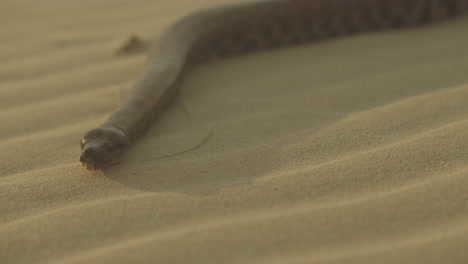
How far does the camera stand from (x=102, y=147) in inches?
89.4

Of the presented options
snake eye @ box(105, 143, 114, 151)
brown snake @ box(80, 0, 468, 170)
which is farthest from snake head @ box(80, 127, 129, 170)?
brown snake @ box(80, 0, 468, 170)

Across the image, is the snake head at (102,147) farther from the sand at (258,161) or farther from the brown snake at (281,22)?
the brown snake at (281,22)

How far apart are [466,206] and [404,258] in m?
0.34

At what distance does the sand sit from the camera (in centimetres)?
174

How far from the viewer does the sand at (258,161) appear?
1743 mm

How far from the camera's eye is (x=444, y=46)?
3.32m

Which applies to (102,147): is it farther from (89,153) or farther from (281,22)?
(281,22)

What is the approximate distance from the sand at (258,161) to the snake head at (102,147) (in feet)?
0.22

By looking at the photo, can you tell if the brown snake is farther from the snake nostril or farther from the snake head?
the snake nostril

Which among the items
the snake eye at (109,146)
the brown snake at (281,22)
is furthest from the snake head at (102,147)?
the brown snake at (281,22)

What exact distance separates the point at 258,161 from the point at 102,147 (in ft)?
2.05

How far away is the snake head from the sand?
0.22ft

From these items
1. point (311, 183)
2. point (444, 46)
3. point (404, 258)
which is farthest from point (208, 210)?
point (444, 46)

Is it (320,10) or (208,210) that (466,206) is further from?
(320,10)
